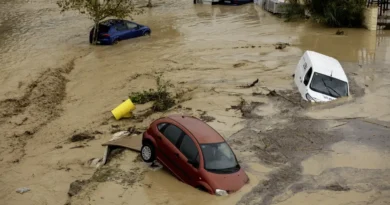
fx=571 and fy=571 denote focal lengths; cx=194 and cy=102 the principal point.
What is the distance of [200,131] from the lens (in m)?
12.8

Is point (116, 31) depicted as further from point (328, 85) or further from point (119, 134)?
point (119, 134)

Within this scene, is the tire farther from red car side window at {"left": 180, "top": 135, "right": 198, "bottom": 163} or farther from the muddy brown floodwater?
red car side window at {"left": 180, "top": 135, "right": 198, "bottom": 163}

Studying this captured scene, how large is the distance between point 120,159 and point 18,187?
2.47 metres

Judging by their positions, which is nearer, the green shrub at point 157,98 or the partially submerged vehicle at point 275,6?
the green shrub at point 157,98

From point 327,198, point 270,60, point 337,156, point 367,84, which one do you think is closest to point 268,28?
point 270,60

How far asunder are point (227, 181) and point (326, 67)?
854 cm

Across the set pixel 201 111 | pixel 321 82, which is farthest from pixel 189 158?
pixel 321 82

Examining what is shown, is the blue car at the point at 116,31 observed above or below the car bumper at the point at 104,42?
above

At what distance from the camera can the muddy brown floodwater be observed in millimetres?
12680

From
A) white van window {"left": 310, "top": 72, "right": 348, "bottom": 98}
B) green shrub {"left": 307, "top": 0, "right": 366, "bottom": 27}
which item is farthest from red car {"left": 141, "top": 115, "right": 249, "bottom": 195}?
green shrub {"left": 307, "top": 0, "right": 366, "bottom": 27}

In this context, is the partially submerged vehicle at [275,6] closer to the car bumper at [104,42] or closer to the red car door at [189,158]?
the car bumper at [104,42]

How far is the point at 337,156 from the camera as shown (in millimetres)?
14242

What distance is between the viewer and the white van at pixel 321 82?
18375 millimetres

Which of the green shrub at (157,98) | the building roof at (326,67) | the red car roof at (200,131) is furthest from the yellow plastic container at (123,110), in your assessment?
the building roof at (326,67)
